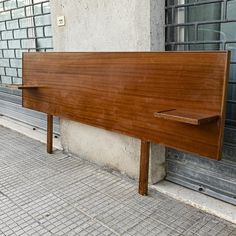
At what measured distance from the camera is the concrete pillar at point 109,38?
3023mm

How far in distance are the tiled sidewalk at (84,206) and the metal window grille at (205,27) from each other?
36.0 inches

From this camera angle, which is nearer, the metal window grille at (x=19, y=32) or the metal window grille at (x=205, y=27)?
the metal window grille at (x=205, y=27)

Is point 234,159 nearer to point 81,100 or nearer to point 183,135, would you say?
point 183,135

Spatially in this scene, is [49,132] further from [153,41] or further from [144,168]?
[153,41]

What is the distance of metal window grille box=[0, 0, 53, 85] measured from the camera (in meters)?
4.77

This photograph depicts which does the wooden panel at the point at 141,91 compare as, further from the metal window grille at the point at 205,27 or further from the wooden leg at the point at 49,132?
the metal window grille at the point at 205,27

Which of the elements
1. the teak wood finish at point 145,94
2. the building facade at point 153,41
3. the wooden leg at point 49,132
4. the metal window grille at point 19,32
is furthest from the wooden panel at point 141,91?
the metal window grille at point 19,32

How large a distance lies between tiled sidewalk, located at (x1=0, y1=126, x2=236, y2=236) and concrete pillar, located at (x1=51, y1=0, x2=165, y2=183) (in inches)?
8.7

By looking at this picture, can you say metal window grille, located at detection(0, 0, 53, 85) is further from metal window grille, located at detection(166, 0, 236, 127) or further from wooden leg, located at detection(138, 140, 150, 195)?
wooden leg, located at detection(138, 140, 150, 195)

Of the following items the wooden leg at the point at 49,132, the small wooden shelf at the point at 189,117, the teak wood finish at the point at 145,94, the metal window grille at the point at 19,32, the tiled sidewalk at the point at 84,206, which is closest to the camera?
the small wooden shelf at the point at 189,117

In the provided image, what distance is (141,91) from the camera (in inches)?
115

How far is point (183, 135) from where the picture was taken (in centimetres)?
265

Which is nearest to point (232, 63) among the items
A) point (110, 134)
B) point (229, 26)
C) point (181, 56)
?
point (229, 26)

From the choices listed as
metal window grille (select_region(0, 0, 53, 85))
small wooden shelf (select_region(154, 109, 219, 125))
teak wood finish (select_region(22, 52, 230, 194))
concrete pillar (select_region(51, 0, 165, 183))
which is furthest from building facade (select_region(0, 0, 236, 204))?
small wooden shelf (select_region(154, 109, 219, 125))
